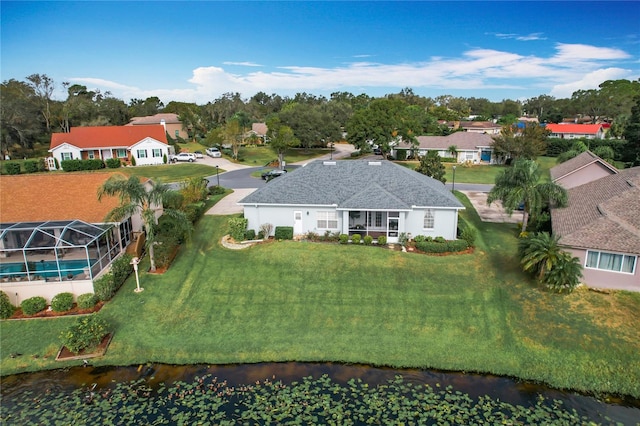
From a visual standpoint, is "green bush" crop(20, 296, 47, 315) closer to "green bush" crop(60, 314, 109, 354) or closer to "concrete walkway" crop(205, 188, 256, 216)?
"green bush" crop(60, 314, 109, 354)

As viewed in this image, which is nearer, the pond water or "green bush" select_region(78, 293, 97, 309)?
the pond water

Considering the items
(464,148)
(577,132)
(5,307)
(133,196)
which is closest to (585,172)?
(464,148)

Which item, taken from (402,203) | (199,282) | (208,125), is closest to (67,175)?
(199,282)

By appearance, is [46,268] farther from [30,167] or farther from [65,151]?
[65,151]

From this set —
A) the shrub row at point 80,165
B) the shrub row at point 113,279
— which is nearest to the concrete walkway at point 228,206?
the shrub row at point 113,279

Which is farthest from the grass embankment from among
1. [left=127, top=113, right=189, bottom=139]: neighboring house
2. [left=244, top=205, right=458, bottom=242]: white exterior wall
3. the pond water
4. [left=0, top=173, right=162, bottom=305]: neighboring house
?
[left=127, top=113, right=189, bottom=139]: neighboring house

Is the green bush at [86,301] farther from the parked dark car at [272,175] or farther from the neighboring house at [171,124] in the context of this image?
the neighboring house at [171,124]
